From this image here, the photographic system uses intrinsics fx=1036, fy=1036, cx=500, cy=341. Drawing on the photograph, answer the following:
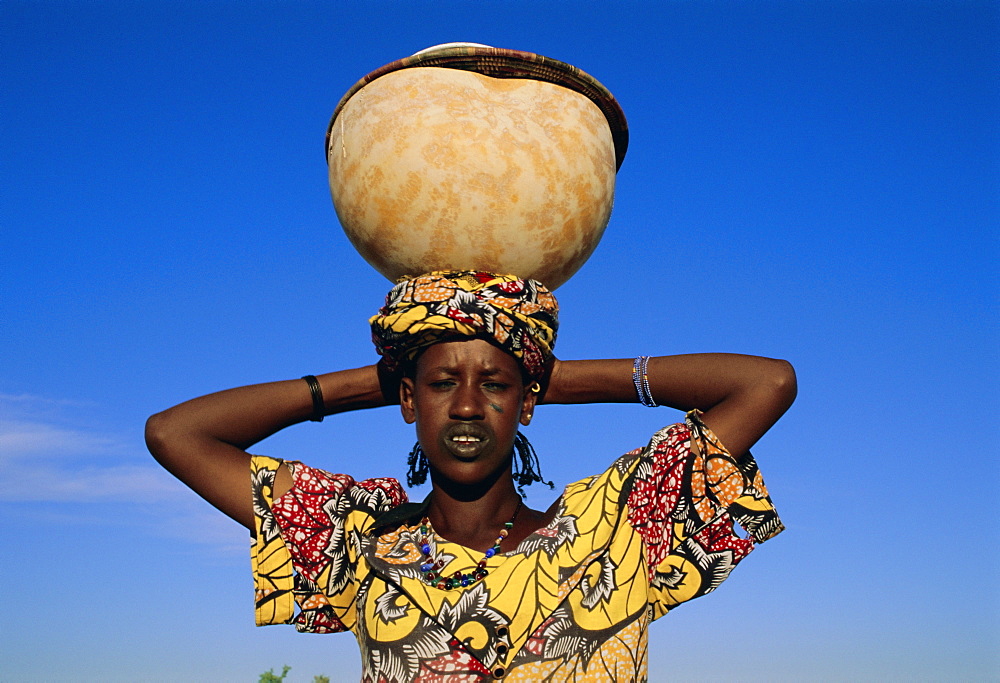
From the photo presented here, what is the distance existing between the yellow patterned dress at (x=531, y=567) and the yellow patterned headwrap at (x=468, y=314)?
54cm

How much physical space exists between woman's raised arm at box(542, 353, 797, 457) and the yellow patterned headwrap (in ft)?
0.61

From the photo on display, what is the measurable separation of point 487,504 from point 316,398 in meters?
0.75

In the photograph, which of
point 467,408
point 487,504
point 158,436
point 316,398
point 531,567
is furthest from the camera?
point 316,398

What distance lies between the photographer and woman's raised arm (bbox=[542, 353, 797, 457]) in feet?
11.3

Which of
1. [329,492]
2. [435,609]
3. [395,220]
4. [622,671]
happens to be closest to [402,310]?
[395,220]

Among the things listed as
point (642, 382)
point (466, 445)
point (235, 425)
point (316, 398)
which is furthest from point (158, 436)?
point (642, 382)

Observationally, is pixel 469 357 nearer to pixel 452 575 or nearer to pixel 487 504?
pixel 487 504

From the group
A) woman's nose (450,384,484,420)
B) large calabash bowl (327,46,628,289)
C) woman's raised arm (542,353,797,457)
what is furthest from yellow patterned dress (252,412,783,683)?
large calabash bowl (327,46,628,289)

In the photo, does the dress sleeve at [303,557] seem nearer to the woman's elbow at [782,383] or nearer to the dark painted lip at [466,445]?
the dark painted lip at [466,445]

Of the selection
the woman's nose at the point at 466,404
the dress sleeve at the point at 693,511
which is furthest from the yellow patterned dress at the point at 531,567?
the woman's nose at the point at 466,404

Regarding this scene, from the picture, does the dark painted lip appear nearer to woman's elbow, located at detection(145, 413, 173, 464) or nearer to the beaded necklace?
the beaded necklace

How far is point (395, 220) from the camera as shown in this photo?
3473 millimetres

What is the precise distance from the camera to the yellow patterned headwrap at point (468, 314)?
3400 mm

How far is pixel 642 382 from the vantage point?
361cm
